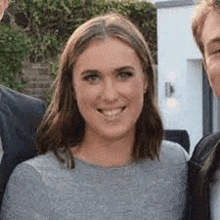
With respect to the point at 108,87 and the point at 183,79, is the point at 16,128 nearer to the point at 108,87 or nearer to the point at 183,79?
the point at 108,87

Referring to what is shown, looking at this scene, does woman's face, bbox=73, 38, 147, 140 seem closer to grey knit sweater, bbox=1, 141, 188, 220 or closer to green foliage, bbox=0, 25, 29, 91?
grey knit sweater, bbox=1, 141, 188, 220

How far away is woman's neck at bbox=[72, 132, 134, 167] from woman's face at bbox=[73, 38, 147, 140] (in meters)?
0.11

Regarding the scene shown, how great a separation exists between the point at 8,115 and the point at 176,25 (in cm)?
699

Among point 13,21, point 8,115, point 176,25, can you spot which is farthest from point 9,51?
point 8,115

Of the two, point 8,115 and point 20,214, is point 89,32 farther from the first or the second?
point 20,214

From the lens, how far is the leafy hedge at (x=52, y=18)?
29.9 ft

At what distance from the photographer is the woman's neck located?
7.57 ft

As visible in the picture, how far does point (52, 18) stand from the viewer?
9.30 metres

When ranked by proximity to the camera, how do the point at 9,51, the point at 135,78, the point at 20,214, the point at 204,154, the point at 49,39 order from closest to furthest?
1. the point at 20,214
2. the point at 135,78
3. the point at 204,154
4. the point at 9,51
5. the point at 49,39

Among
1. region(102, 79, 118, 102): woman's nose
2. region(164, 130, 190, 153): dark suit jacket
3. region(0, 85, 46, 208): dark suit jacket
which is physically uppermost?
region(102, 79, 118, 102): woman's nose

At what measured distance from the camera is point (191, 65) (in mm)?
8945

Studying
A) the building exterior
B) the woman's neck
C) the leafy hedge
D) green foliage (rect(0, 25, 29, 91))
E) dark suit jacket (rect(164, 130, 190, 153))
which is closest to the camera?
the woman's neck

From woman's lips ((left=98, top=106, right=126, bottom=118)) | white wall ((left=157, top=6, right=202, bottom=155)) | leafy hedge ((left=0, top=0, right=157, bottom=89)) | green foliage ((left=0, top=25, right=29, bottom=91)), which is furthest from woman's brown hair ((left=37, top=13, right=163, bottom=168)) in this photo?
leafy hedge ((left=0, top=0, right=157, bottom=89))

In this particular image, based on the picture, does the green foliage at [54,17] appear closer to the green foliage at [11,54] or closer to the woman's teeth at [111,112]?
the green foliage at [11,54]
